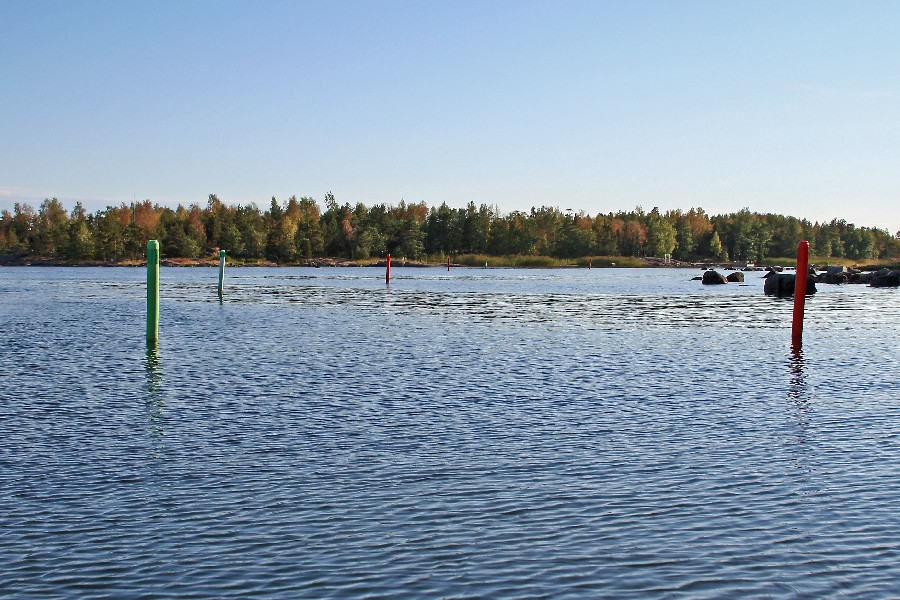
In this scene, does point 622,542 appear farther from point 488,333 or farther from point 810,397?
point 488,333

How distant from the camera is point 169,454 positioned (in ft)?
44.2

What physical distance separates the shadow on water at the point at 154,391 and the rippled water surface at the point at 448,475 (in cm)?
9

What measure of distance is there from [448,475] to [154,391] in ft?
33.5

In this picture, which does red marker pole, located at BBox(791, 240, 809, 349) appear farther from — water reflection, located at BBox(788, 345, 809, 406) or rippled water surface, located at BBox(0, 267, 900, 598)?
rippled water surface, located at BBox(0, 267, 900, 598)

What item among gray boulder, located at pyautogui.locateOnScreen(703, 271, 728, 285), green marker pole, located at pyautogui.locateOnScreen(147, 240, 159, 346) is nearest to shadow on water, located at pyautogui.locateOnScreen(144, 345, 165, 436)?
green marker pole, located at pyautogui.locateOnScreen(147, 240, 159, 346)

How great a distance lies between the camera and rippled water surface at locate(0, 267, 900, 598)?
8.43 m

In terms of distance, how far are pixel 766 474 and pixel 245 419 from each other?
874cm

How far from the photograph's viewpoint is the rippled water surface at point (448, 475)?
843cm

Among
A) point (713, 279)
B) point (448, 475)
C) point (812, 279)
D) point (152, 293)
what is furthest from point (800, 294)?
point (713, 279)

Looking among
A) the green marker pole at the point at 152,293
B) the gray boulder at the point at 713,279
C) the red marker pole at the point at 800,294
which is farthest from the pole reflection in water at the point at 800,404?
the gray boulder at the point at 713,279

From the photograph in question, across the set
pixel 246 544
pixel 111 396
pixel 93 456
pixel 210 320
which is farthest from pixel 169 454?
pixel 210 320

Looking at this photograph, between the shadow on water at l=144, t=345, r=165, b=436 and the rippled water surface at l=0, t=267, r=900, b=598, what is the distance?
87 mm

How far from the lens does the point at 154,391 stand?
20234mm

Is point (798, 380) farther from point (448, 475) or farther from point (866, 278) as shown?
point (866, 278)
